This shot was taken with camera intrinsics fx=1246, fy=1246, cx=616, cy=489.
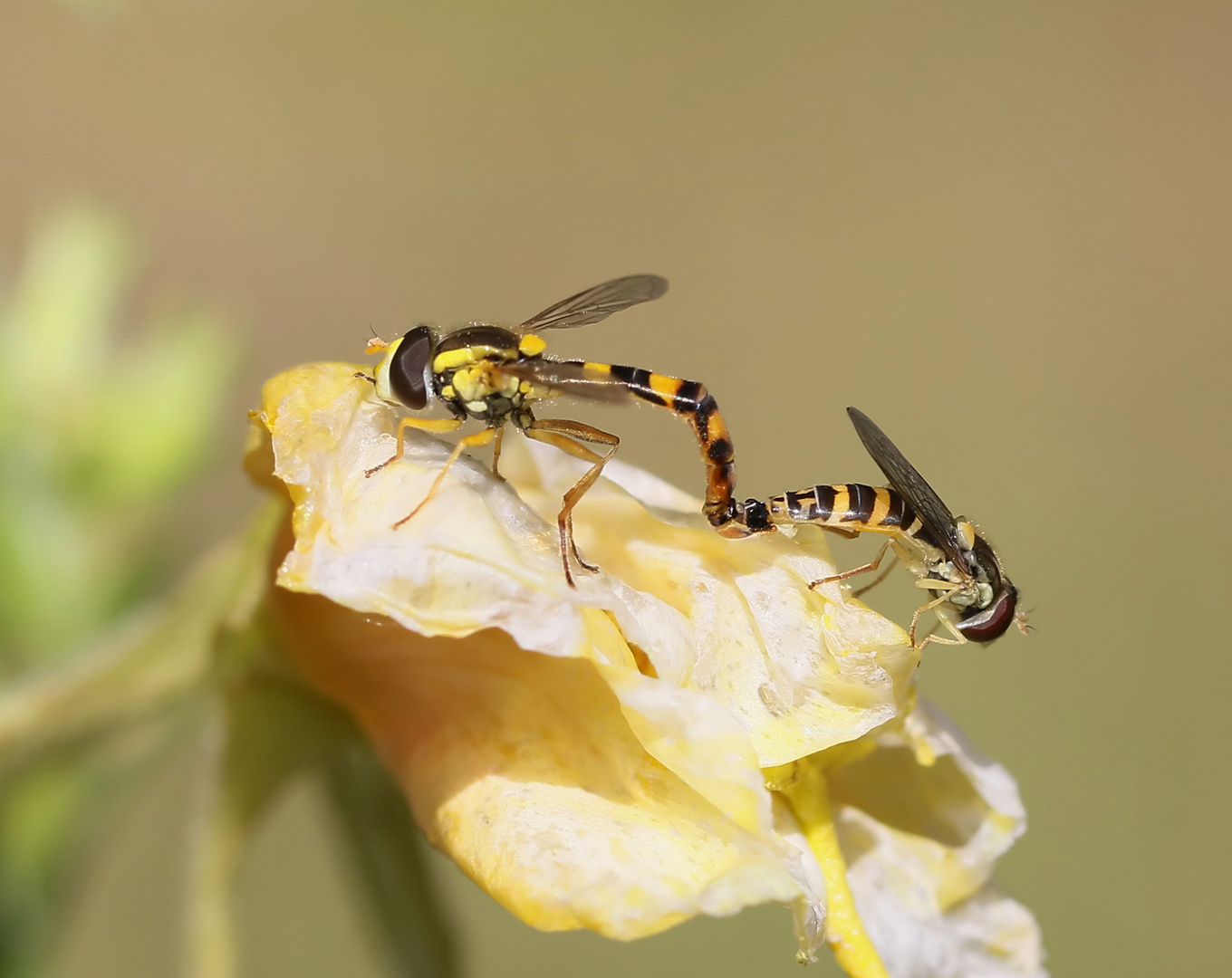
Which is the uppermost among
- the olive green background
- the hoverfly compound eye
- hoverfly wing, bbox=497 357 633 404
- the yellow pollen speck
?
the hoverfly compound eye

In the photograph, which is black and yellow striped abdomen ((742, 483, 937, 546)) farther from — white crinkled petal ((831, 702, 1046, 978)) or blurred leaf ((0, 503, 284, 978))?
blurred leaf ((0, 503, 284, 978))

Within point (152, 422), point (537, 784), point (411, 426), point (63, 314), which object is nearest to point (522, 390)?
point (411, 426)

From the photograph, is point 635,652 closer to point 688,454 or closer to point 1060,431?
point 688,454

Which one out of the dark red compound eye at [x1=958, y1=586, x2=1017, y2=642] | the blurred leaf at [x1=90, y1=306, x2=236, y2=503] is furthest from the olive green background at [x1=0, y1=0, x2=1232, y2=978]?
the dark red compound eye at [x1=958, y1=586, x2=1017, y2=642]

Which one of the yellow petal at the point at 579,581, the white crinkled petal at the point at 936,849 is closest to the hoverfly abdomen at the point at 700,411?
the yellow petal at the point at 579,581

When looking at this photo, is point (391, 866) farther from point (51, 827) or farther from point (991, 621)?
point (991, 621)

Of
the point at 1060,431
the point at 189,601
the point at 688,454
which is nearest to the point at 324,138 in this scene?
the point at 688,454
